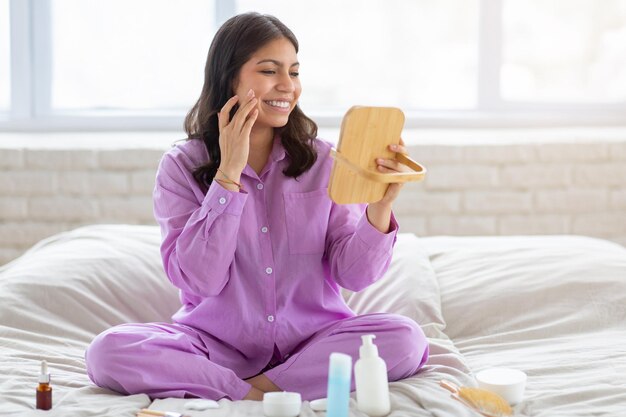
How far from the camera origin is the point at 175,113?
3.49 meters

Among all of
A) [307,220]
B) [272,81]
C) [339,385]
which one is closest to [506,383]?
[339,385]

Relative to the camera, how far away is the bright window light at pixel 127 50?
3.43 metres

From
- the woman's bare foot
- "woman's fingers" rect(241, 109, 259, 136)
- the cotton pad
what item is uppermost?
"woman's fingers" rect(241, 109, 259, 136)

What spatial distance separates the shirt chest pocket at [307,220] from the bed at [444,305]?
1.13ft

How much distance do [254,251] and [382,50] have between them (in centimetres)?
157

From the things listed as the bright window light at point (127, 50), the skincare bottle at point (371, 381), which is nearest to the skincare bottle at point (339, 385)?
→ the skincare bottle at point (371, 381)

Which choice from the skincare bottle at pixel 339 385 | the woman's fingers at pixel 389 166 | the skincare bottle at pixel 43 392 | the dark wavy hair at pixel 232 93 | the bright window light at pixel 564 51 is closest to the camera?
the skincare bottle at pixel 339 385

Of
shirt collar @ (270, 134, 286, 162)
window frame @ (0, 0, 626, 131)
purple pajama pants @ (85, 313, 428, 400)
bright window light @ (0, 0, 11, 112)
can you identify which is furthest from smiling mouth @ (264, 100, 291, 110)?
bright window light @ (0, 0, 11, 112)

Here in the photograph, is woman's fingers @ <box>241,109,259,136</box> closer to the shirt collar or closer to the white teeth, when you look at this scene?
the white teeth

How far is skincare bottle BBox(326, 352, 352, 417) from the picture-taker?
1.66 m

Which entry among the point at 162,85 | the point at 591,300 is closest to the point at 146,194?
the point at 162,85

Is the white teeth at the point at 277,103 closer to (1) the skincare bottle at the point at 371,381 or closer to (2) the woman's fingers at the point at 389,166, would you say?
(2) the woman's fingers at the point at 389,166

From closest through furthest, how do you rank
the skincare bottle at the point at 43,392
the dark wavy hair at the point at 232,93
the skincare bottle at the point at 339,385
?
1. the skincare bottle at the point at 339,385
2. the skincare bottle at the point at 43,392
3. the dark wavy hair at the point at 232,93

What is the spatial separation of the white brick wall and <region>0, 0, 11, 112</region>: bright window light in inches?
7.7
